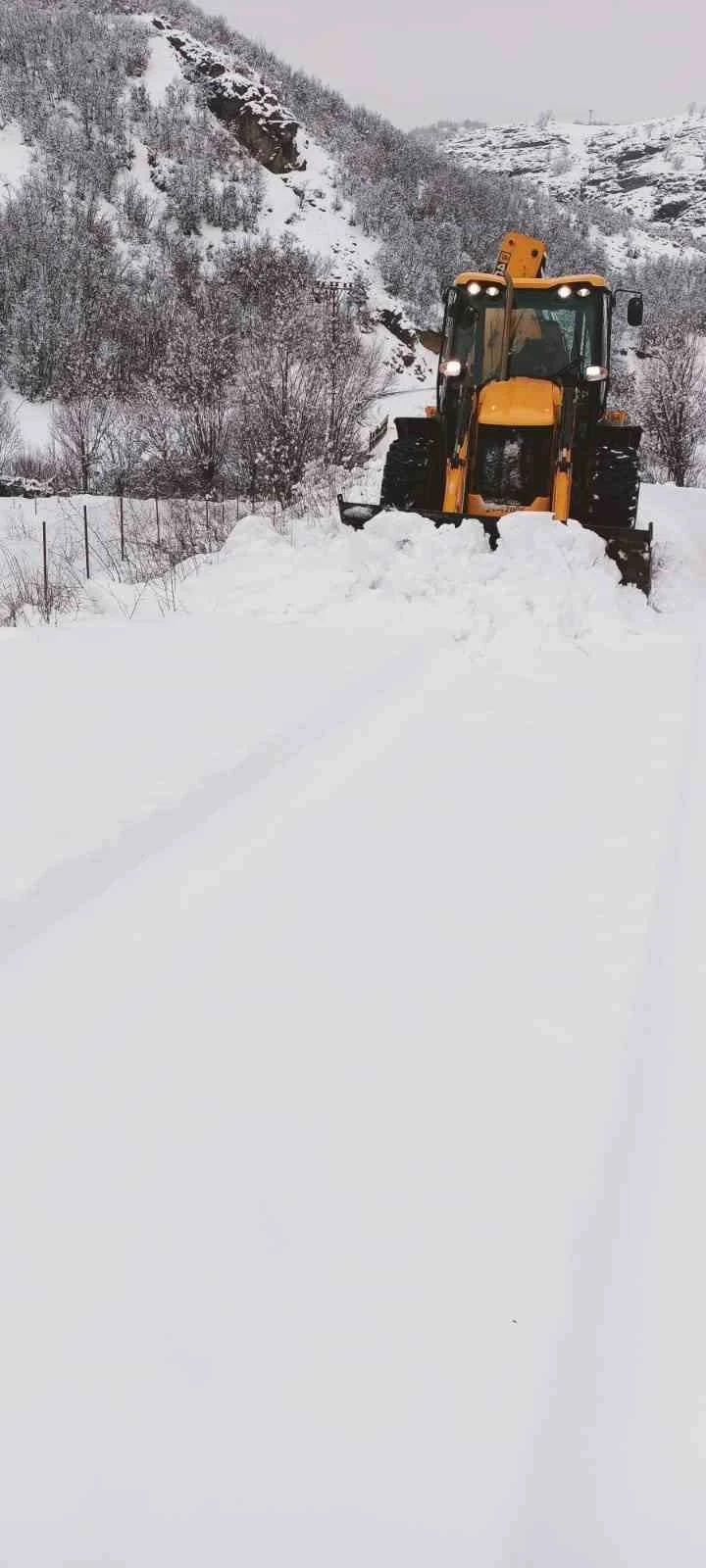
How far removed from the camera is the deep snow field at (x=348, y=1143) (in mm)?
1439

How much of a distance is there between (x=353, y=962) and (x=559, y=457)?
669 cm

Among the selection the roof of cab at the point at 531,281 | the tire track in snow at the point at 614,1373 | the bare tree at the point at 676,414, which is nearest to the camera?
the tire track in snow at the point at 614,1373

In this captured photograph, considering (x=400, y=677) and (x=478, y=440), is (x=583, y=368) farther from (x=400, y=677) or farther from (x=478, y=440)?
(x=400, y=677)

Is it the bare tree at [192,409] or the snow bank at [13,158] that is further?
the snow bank at [13,158]

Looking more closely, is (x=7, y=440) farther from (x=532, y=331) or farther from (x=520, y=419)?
(x=520, y=419)

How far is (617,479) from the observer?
29.3ft

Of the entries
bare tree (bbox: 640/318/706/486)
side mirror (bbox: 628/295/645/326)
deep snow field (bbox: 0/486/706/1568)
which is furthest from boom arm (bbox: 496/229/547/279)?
bare tree (bbox: 640/318/706/486)

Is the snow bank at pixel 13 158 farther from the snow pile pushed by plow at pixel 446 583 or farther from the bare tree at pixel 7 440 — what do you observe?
the snow pile pushed by plow at pixel 446 583

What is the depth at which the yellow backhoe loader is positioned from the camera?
341 inches

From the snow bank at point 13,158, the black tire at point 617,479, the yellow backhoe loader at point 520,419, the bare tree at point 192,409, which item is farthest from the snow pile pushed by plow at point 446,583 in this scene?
the snow bank at point 13,158

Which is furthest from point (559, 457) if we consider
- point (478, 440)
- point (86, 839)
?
point (86, 839)

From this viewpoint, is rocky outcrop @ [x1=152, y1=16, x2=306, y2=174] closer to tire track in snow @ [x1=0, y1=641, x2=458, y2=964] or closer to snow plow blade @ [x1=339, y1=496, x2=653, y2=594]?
snow plow blade @ [x1=339, y1=496, x2=653, y2=594]

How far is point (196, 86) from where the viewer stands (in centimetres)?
6347

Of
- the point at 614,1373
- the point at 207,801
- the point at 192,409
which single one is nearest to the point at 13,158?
the point at 192,409
